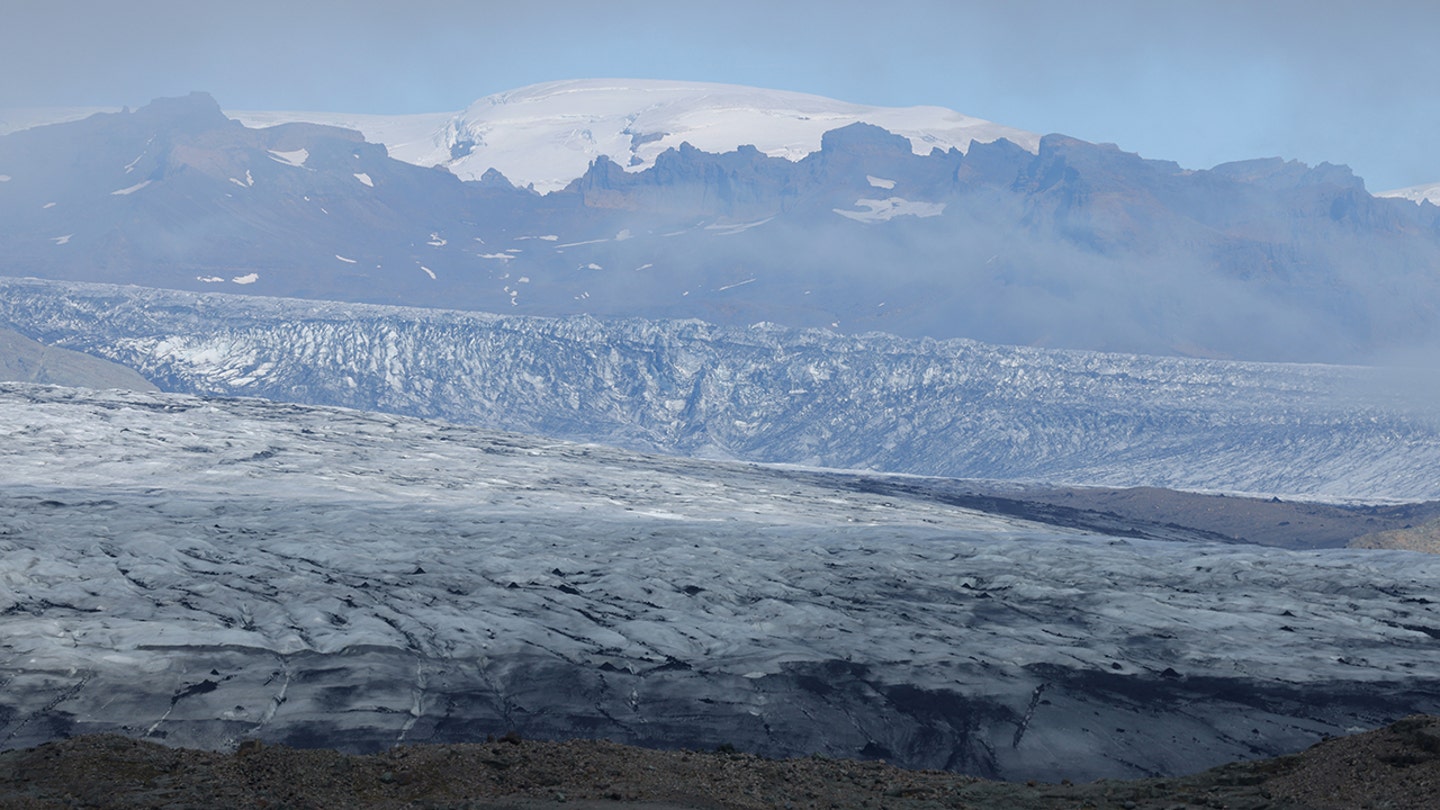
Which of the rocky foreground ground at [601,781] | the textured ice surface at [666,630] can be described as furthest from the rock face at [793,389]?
the rocky foreground ground at [601,781]

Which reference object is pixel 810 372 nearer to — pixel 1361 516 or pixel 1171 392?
pixel 1171 392

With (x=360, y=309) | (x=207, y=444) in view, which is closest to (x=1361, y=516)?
(x=207, y=444)

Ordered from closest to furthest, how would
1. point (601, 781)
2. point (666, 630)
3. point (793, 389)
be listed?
point (601, 781) < point (666, 630) < point (793, 389)

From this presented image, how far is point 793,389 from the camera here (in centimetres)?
16975

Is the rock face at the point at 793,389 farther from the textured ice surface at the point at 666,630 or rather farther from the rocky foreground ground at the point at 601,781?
the rocky foreground ground at the point at 601,781

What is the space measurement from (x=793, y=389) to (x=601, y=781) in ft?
503

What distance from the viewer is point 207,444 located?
224 feet

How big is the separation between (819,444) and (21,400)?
4059 inches

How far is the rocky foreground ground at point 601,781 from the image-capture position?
15469 millimetres

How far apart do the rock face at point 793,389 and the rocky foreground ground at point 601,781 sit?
363 ft

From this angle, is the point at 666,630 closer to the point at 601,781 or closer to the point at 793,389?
the point at 601,781

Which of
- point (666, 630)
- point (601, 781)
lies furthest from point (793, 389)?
point (601, 781)

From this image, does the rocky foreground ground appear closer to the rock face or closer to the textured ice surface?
the textured ice surface

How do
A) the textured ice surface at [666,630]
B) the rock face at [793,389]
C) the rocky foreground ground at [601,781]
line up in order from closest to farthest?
the rocky foreground ground at [601,781] → the textured ice surface at [666,630] → the rock face at [793,389]
